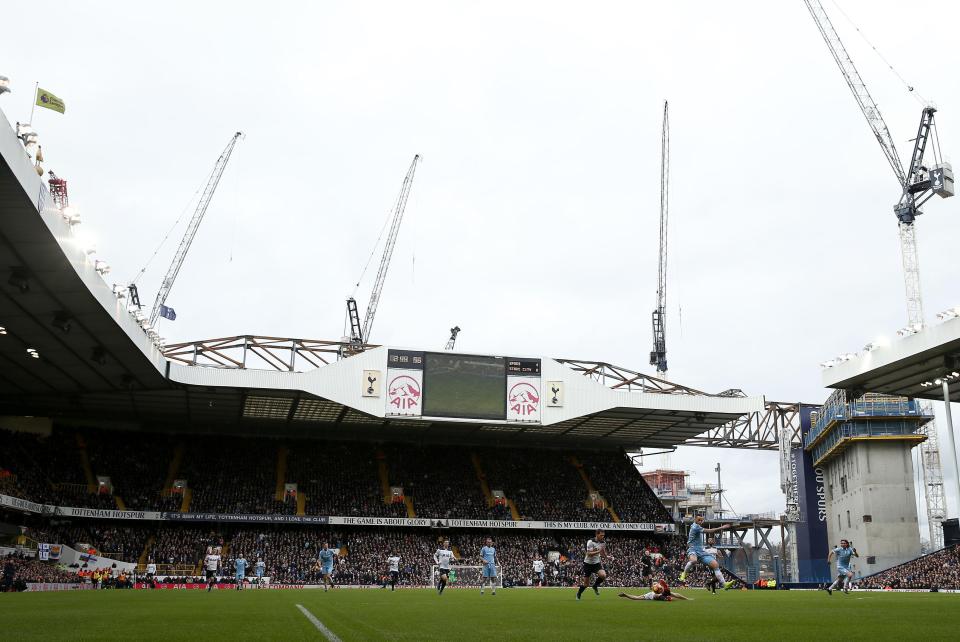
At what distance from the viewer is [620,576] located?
59.1 m

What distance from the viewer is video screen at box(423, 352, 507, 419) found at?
2190 inches

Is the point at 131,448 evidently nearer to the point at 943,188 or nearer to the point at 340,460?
the point at 340,460

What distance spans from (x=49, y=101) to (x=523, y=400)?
34.9m

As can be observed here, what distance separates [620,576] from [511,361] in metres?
16.6

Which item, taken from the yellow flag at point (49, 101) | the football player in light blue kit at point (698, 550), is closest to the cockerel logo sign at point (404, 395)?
the yellow flag at point (49, 101)

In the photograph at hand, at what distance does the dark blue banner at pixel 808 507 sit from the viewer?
66.3 metres

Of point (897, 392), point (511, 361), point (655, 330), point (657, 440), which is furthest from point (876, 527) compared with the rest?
point (655, 330)

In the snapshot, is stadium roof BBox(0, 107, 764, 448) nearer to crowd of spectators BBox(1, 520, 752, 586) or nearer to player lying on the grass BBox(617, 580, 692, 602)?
crowd of spectators BBox(1, 520, 752, 586)

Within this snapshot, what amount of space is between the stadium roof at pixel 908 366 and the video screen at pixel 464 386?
22.2m

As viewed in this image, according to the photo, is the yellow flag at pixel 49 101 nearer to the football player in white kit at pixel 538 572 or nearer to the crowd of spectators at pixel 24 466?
the crowd of spectators at pixel 24 466

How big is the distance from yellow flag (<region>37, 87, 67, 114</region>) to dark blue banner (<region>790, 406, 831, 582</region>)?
55.8 m

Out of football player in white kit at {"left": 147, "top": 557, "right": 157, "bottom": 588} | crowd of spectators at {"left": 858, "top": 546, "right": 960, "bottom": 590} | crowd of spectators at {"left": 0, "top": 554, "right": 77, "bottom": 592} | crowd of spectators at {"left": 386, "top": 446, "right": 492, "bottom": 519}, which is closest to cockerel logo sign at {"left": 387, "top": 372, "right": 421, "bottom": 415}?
crowd of spectators at {"left": 386, "top": 446, "right": 492, "bottom": 519}

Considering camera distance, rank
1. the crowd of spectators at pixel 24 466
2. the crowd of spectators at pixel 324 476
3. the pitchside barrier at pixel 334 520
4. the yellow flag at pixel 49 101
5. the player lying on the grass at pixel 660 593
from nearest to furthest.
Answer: the player lying on the grass at pixel 660 593
the yellow flag at pixel 49 101
the crowd of spectators at pixel 24 466
the pitchside barrier at pixel 334 520
the crowd of spectators at pixel 324 476

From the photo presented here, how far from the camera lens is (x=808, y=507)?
68.6 metres
